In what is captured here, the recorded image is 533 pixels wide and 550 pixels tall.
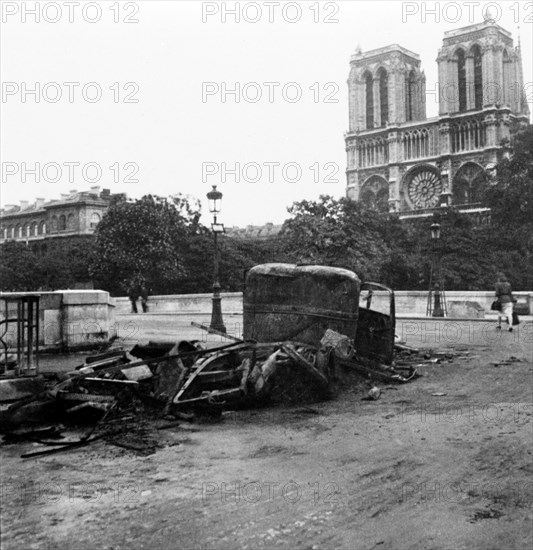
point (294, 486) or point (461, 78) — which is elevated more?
point (461, 78)

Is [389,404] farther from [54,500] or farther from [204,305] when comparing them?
[204,305]

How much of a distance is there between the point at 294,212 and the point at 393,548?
45704 mm

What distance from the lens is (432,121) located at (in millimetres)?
91812

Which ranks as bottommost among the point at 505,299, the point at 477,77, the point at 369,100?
the point at 505,299

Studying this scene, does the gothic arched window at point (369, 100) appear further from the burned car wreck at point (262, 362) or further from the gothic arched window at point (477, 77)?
the burned car wreck at point (262, 362)

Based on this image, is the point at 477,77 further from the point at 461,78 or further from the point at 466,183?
the point at 466,183

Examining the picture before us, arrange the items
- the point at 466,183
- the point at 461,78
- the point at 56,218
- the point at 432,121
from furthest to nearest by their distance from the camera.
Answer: the point at 461,78 → the point at 432,121 → the point at 466,183 → the point at 56,218

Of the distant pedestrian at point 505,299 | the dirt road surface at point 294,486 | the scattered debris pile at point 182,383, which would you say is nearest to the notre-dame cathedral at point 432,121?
the distant pedestrian at point 505,299

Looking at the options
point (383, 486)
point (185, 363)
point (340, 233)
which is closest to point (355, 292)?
point (185, 363)

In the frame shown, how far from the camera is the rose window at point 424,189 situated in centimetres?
9014

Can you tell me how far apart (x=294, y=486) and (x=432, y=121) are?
9344 cm

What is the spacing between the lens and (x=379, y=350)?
390 inches

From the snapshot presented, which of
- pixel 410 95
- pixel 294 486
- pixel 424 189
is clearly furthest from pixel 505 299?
pixel 410 95

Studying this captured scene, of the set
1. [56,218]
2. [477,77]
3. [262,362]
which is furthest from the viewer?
[477,77]
